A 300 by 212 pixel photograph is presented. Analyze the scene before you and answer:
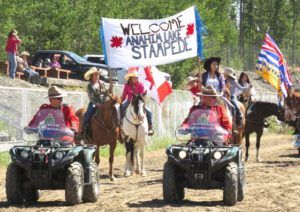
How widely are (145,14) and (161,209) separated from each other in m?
39.2

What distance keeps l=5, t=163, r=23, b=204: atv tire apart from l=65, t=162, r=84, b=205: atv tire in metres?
0.80

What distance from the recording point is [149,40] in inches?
784

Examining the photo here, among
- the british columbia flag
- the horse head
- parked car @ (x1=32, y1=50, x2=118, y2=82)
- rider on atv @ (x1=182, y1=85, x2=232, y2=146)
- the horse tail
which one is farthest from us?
parked car @ (x1=32, y1=50, x2=118, y2=82)

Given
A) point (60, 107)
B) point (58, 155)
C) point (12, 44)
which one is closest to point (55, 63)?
point (12, 44)

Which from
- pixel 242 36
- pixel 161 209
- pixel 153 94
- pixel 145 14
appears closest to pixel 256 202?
pixel 161 209

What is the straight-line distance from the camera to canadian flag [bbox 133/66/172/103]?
25750 millimetres

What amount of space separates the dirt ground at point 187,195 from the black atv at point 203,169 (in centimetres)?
25

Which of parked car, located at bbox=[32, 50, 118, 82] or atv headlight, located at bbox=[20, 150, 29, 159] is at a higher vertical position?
parked car, located at bbox=[32, 50, 118, 82]

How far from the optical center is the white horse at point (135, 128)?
19625 mm

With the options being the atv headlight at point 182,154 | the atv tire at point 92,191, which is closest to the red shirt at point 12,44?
the atv tire at point 92,191

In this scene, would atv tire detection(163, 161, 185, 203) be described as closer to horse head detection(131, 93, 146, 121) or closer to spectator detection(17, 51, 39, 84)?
horse head detection(131, 93, 146, 121)

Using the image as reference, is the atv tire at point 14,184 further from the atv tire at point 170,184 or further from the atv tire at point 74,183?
the atv tire at point 170,184

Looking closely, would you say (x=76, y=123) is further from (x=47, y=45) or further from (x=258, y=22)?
(x=258, y=22)

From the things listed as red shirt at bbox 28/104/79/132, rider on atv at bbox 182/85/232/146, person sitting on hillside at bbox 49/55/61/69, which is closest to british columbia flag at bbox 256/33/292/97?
rider on atv at bbox 182/85/232/146
